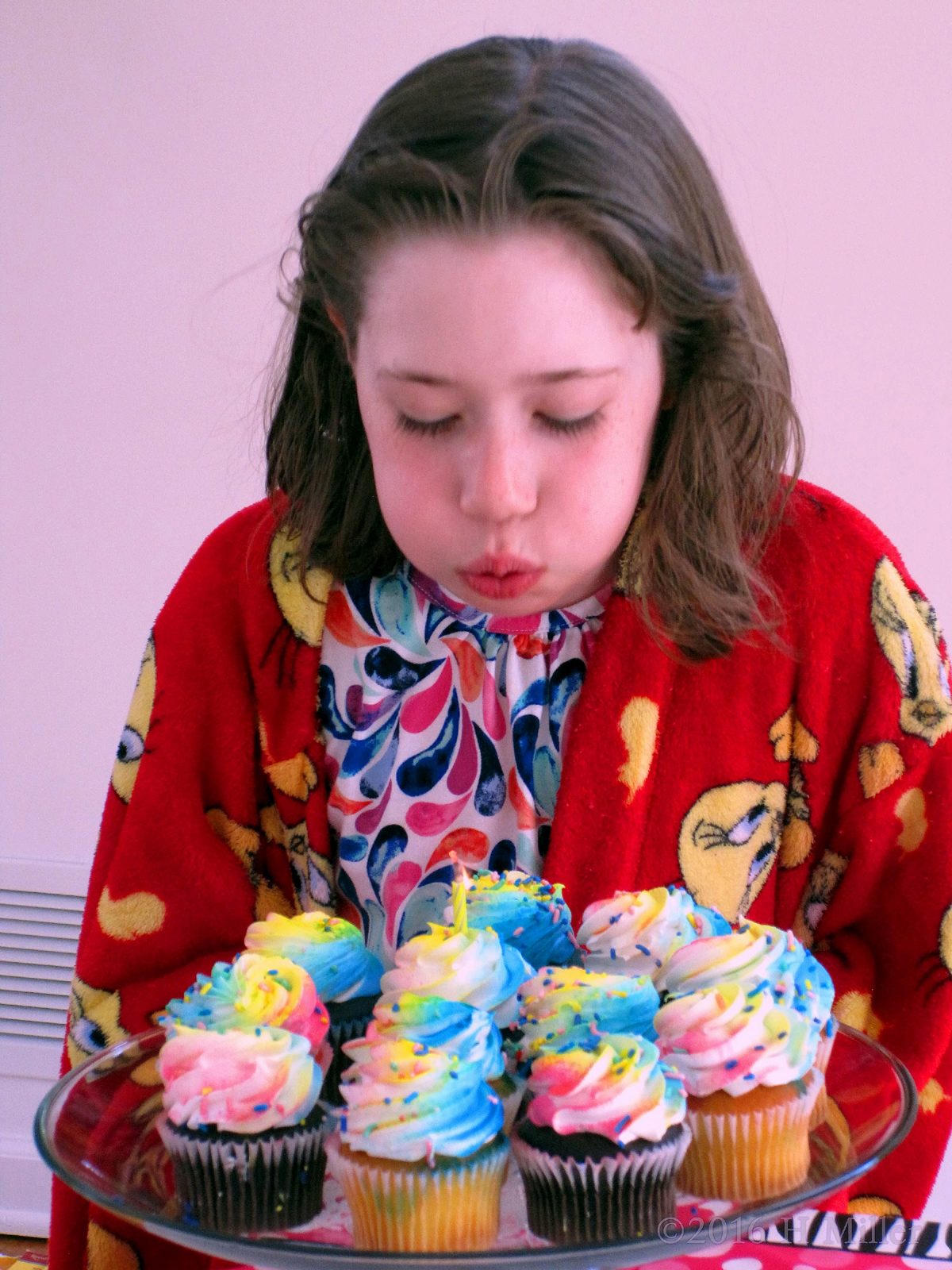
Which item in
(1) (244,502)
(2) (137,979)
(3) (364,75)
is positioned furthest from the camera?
(1) (244,502)

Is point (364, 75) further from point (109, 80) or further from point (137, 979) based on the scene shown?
point (137, 979)

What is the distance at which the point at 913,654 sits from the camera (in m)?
0.95

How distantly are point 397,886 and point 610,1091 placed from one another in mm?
375

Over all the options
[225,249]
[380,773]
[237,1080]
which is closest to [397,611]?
[380,773]

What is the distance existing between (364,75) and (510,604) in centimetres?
112

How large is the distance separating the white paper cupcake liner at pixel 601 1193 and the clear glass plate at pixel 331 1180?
2 centimetres

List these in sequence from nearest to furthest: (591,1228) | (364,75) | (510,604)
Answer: (591,1228), (510,604), (364,75)

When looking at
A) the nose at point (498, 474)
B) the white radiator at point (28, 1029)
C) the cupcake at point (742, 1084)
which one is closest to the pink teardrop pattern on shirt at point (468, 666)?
the nose at point (498, 474)

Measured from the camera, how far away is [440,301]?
76 centimetres

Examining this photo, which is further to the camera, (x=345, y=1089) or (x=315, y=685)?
(x=315, y=685)

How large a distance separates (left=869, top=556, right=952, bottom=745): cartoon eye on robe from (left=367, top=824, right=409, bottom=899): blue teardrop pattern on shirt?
15.3 inches

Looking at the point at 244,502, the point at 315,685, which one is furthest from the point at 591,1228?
the point at 244,502

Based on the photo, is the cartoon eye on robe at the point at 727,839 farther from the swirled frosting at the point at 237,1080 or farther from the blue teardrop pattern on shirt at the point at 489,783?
the swirled frosting at the point at 237,1080

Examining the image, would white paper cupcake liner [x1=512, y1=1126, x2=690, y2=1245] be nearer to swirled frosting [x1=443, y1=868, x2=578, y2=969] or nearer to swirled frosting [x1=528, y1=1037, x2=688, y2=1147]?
swirled frosting [x1=528, y1=1037, x2=688, y2=1147]
